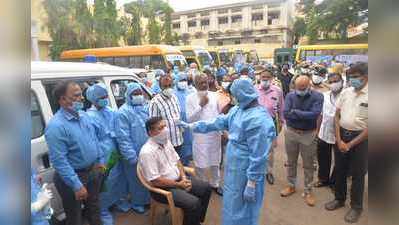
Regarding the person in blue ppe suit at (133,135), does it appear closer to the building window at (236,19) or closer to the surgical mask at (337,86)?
the surgical mask at (337,86)

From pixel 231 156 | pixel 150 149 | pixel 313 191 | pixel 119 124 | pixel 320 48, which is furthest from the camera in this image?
pixel 320 48

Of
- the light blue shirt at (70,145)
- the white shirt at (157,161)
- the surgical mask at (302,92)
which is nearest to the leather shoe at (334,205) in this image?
the surgical mask at (302,92)

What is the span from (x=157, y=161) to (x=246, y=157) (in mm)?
933

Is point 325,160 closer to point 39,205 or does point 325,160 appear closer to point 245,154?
point 245,154

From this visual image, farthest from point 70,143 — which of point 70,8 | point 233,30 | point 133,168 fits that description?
point 233,30

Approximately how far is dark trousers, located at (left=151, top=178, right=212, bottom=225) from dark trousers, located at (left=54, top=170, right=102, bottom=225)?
57 cm

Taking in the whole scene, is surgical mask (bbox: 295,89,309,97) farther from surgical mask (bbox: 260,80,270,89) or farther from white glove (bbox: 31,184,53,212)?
white glove (bbox: 31,184,53,212)

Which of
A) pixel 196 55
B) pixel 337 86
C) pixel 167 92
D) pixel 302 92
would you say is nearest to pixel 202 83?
pixel 167 92

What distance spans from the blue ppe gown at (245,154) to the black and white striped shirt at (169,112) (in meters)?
1.16

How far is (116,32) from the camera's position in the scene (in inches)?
830

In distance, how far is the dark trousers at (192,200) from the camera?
300 centimetres

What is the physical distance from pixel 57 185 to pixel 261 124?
5.87 ft

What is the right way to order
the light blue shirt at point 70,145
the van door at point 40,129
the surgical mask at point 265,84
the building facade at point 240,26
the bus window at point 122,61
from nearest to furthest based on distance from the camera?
the light blue shirt at point 70,145 → the van door at point 40,129 → the surgical mask at point 265,84 → the bus window at point 122,61 → the building facade at point 240,26

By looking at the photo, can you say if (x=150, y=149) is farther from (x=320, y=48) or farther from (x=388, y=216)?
(x=320, y=48)
